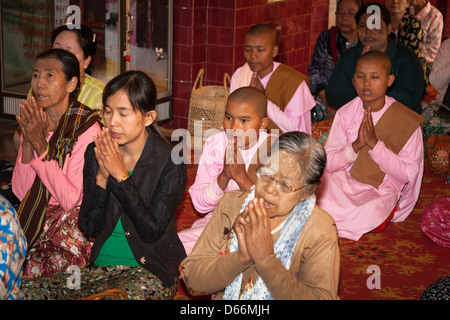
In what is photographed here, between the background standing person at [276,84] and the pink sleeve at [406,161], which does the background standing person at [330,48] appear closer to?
the background standing person at [276,84]

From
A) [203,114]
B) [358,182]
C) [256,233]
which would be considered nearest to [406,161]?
[358,182]

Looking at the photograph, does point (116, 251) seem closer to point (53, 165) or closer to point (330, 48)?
point (53, 165)

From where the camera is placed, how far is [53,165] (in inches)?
131

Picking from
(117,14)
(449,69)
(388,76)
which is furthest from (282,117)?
(117,14)

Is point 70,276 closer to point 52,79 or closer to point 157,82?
point 52,79

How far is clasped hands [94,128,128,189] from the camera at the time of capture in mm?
2830

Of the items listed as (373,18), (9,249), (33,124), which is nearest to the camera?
(9,249)

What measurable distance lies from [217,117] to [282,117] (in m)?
1.90

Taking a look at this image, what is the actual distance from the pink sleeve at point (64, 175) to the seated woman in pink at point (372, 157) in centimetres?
211

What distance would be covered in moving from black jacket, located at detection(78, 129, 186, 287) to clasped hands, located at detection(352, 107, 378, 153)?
1965 millimetres

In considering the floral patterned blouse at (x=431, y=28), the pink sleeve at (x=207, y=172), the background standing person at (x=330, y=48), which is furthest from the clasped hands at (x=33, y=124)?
the floral patterned blouse at (x=431, y=28)

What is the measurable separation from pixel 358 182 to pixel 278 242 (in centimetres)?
283

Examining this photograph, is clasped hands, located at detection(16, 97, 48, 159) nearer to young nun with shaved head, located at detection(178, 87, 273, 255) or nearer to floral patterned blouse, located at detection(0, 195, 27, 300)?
young nun with shaved head, located at detection(178, 87, 273, 255)

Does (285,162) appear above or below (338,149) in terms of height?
above
